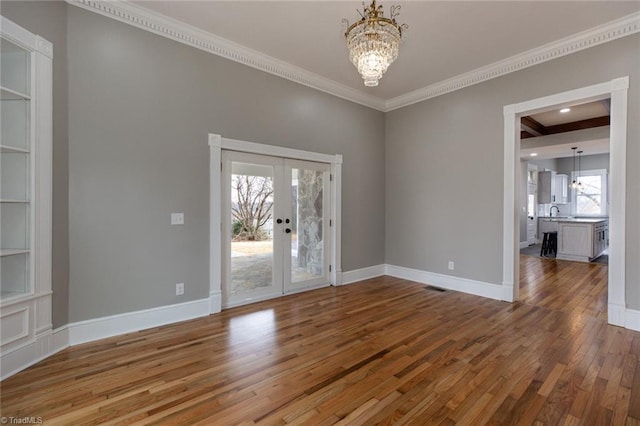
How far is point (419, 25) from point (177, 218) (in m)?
3.43

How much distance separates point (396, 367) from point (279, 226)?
97.0 inches

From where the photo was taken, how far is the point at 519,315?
11.5ft

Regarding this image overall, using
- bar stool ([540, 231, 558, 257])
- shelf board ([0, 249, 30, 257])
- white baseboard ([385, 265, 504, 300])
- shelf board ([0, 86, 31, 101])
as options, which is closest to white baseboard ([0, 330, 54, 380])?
shelf board ([0, 249, 30, 257])

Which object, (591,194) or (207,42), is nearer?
(207,42)

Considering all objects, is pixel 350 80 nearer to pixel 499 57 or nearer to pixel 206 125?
pixel 499 57

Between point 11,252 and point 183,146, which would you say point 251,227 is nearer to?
point 183,146

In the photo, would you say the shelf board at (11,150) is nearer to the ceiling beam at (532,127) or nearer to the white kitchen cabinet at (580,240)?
the ceiling beam at (532,127)

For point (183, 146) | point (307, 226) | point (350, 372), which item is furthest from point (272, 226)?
point (350, 372)

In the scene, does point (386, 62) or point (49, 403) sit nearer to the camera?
point (49, 403)

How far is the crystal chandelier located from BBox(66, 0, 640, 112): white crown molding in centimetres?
193

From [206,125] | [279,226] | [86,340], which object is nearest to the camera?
[86,340]

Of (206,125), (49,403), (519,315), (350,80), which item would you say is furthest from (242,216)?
(519,315)

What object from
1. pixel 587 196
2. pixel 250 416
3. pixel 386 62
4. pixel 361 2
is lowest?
pixel 250 416

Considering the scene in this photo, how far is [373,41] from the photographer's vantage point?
2.24 metres
